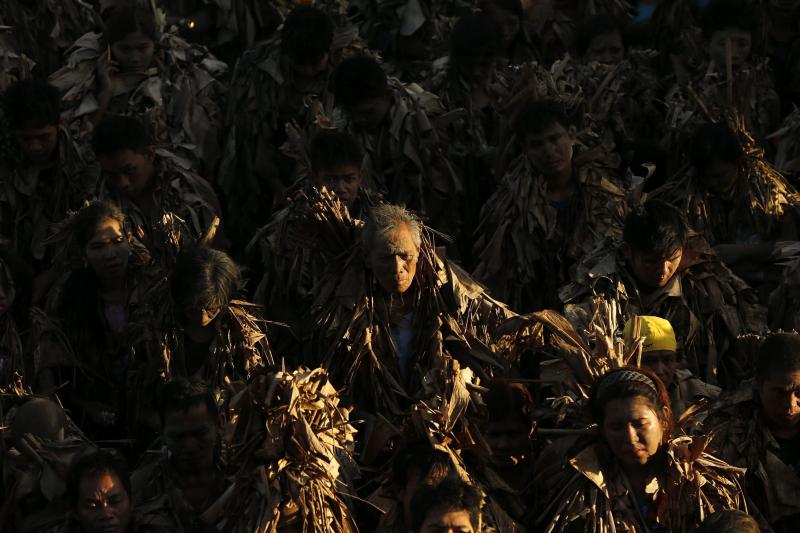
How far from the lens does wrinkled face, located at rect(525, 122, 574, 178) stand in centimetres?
1000

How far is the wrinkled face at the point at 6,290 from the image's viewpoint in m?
9.27

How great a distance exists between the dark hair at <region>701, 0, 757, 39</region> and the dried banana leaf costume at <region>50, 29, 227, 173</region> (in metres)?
2.67

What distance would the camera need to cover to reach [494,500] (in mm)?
7816

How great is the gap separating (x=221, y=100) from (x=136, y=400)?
9.41ft

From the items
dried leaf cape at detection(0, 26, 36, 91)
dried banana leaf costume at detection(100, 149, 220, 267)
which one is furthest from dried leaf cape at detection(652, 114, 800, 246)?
dried leaf cape at detection(0, 26, 36, 91)

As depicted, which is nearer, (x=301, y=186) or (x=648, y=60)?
(x=301, y=186)

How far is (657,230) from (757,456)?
3.98 ft

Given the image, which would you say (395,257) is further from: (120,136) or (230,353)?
(120,136)

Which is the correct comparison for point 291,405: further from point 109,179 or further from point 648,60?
point 648,60

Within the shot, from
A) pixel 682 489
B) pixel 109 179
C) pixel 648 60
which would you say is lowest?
pixel 648 60

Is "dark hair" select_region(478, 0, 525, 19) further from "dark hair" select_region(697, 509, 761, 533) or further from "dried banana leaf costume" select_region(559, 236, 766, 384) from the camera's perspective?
"dark hair" select_region(697, 509, 761, 533)

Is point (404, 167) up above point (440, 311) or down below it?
below

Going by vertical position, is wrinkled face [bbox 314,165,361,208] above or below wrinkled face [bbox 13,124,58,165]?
above

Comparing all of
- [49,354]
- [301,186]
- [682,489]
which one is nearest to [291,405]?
[682,489]
